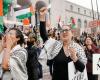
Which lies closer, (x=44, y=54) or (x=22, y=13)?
(x=44, y=54)

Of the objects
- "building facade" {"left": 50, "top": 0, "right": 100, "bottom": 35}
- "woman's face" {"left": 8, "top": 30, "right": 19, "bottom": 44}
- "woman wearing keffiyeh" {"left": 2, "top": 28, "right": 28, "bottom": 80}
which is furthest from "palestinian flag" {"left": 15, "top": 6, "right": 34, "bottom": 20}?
"building facade" {"left": 50, "top": 0, "right": 100, "bottom": 35}

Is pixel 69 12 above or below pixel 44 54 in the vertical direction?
above

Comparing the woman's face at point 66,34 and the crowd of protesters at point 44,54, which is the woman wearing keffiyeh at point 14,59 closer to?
the crowd of protesters at point 44,54

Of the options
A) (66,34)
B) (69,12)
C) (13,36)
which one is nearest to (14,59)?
(13,36)

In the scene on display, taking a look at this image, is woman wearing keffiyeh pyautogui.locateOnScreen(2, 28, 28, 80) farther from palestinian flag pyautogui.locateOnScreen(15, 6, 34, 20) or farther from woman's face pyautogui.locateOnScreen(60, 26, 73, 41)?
palestinian flag pyautogui.locateOnScreen(15, 6, 34, 20)

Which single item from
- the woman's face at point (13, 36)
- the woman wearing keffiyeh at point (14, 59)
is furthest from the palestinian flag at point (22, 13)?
the woman wearing keffiyeh at point (14, 59)

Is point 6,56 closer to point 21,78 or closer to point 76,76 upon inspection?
point 21,78

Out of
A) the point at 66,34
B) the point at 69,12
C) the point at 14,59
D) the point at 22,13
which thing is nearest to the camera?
the point at 14,59

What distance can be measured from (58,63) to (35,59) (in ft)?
8.93

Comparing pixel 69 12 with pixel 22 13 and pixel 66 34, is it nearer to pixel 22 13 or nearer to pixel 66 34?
pixel 22 13

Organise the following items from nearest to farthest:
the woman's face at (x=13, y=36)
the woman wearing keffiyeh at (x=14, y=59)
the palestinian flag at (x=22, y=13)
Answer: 1. the woman wearing keffiyeh at (x=14, y=59)
2. the woman's face at (x=13, y=36)
3. the palestinian flag at (x=22, y=13)

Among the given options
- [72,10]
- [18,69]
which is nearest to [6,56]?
[18,69]

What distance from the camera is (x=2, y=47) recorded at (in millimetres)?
5680

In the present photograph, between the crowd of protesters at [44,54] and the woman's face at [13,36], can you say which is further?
the woman's face at [13,36]
